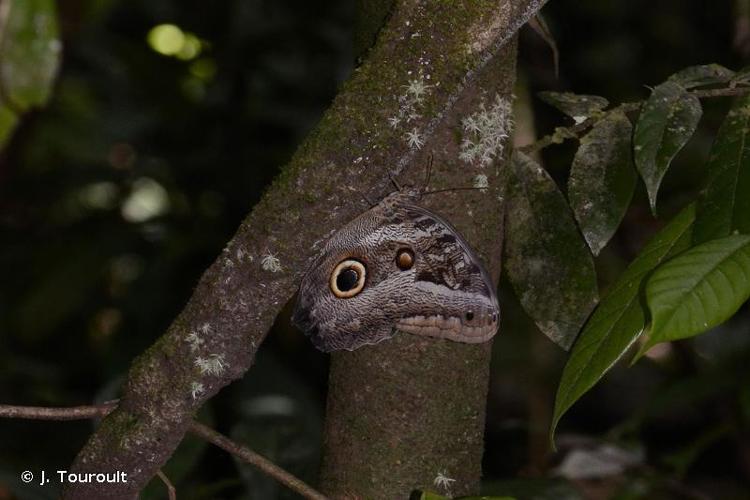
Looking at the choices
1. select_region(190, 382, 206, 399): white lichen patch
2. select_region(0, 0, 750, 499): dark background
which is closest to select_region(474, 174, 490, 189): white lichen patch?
select_region(190, 382, 206, 399): white lichen patch

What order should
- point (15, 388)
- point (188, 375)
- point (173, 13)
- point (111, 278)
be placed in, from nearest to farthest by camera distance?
point (188, 375) → point (15, 388) → point (173, 13) → point (111, 278)

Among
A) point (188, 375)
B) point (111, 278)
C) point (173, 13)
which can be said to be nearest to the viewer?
point (188, 375)

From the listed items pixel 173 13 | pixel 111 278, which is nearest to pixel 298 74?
pixel 173 13

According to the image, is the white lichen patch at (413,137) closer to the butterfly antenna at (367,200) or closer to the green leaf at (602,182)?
the butterfly antenna at (367,200)

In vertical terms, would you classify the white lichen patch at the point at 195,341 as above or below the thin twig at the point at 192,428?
above

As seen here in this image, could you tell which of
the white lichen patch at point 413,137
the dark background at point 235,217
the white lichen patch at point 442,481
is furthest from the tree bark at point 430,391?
the dark background at point 235,217

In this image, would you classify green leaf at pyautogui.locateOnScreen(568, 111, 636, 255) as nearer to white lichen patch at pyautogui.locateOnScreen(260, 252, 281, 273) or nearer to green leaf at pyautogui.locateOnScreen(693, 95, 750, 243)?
green leaf at pyautogui.locateOnScreen(693, 95, 750, 243)

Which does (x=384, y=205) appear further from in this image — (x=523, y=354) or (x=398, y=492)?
(x=523, y=354)
